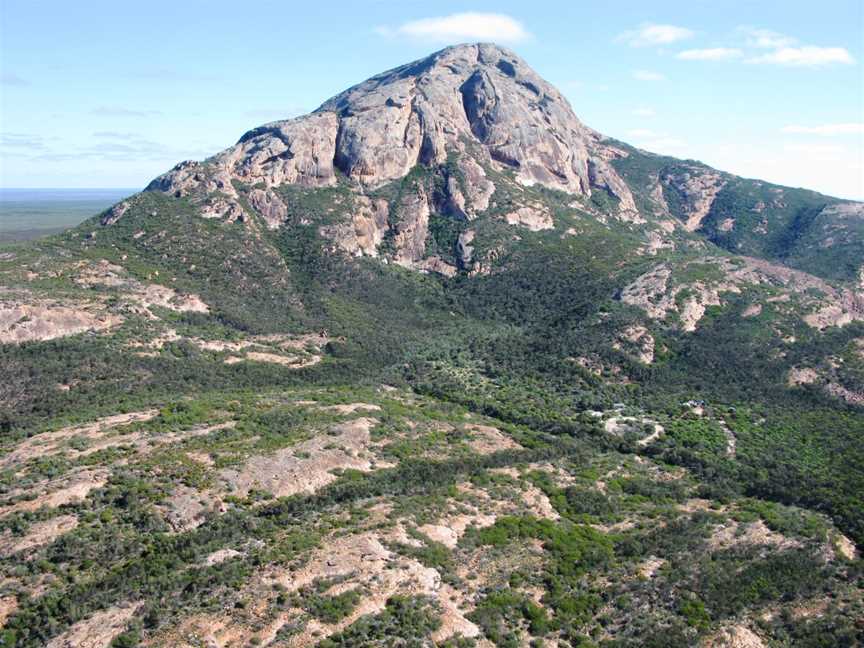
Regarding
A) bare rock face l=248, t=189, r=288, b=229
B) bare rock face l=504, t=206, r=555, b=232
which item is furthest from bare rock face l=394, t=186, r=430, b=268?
bare rock face l=248, t=189, r=288, b=229

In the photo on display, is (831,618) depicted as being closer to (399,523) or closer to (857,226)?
(399,523)

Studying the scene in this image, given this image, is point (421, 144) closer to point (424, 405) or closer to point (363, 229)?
point (363, 229)

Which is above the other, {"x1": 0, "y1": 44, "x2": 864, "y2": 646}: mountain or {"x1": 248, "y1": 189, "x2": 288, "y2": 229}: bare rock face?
{"x1": 248, "y1": 189, "x2": 288, "y2": 229}: bare rock face

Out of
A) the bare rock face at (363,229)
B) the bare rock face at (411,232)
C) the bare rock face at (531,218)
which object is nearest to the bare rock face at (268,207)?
the bare rock face at (363,229)

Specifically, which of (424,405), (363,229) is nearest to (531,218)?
(363,229)

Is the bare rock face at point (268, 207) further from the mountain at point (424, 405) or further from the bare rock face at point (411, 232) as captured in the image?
the bare rock face at point (411, 232)

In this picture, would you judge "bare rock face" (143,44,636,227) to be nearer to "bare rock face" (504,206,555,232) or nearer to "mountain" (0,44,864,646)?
"mountain" (0,44,864,646)
